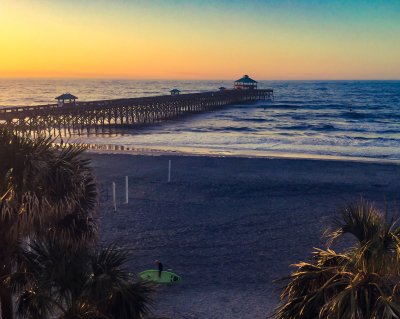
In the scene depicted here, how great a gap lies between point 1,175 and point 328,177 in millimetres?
21956

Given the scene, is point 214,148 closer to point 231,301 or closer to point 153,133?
point 153,133

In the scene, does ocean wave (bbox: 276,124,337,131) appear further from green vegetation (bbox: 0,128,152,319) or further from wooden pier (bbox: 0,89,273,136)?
green vegetation (bbox: 0,128,152,319)

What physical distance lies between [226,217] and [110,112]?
123ft

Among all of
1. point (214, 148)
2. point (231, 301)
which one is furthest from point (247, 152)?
point (231, 301)

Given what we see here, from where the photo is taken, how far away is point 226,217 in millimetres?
18578

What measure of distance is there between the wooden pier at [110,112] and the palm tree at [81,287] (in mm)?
24383

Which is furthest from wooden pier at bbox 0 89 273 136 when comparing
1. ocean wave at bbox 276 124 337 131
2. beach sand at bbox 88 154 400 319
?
ocean wave at bbox 276 124 337 131

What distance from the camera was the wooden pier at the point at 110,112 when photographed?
143ft

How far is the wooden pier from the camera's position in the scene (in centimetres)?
4356

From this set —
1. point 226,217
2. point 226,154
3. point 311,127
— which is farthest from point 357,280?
point 311,127

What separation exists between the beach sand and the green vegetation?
3601 millimetres

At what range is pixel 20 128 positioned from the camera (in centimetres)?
762

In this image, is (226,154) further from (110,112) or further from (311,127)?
(311,127)

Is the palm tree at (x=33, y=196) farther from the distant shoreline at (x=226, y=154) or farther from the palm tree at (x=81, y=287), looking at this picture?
the distant shoreline at (x=226, y=154)
